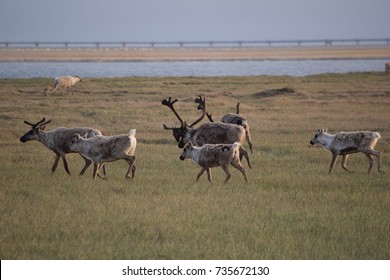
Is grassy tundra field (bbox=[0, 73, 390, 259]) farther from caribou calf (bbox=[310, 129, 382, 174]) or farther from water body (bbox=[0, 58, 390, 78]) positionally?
water body (bbox=[0, 58, 390, 78])

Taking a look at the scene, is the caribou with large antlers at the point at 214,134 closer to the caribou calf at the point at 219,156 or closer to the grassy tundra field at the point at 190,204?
the grassy tundra field at the point at 190,204

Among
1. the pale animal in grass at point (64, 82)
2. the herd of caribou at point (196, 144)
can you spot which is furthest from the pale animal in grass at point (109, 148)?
the pale animal in grass at point (64, 82)

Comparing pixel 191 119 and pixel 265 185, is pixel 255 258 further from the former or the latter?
pixel 191 119

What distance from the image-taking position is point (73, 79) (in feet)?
140

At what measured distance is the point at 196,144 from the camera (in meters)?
17.5

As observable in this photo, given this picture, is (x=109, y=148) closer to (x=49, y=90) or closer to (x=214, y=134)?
(x=214, y=134)

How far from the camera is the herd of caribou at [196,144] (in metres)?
15.2

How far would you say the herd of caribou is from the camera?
15.2 m

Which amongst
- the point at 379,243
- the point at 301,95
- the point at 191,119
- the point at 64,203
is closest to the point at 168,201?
the point at 64,203

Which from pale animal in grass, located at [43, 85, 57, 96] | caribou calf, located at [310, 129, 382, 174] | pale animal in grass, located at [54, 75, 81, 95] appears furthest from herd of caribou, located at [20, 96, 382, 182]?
pale animal in grass, located at [54, 75, 81, 95]

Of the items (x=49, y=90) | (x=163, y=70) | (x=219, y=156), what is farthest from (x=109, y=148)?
(x=163, y=70)

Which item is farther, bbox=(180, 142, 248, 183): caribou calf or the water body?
the water body

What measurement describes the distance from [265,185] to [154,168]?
3167mm

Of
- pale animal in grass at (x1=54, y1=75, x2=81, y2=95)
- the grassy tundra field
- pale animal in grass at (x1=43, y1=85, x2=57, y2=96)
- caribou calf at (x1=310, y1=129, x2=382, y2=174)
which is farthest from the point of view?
pale animal in grass at (x1=54, y1=75, x2=81, y2=95)
